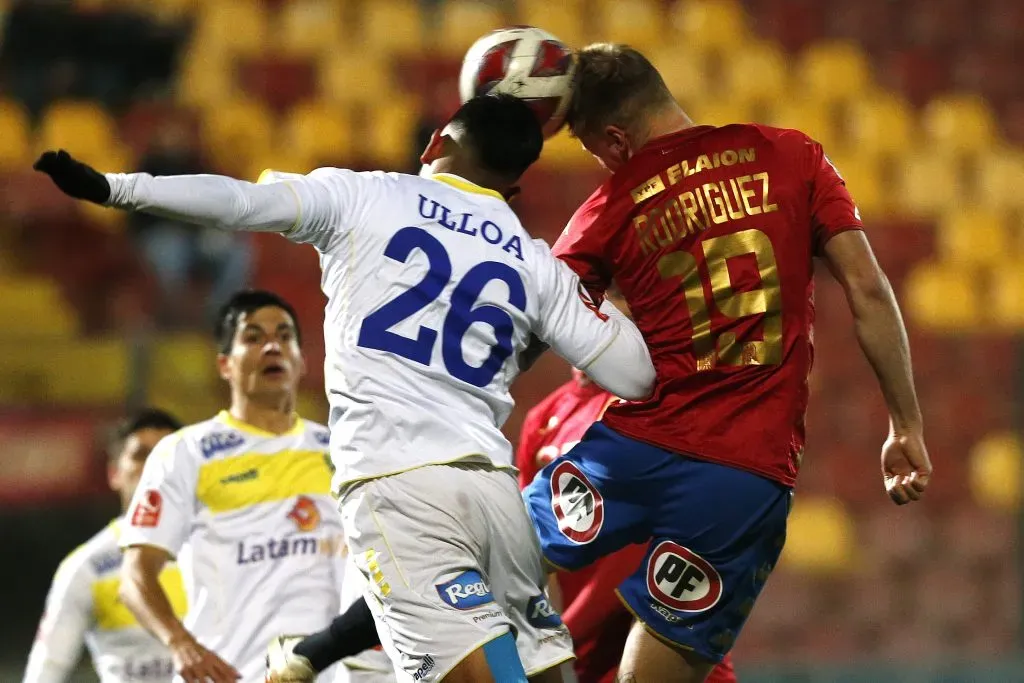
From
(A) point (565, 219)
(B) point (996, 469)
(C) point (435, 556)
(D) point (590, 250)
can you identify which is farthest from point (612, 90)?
(A) point (565, 219)

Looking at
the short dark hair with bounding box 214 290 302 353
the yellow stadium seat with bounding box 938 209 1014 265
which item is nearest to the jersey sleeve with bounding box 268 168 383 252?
the short dark hair with bounding box 214 290 302 353

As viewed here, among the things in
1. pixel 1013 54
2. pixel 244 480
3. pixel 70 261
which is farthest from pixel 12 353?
pixel 1013 54

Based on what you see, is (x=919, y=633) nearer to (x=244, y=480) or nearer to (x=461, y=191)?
(x=244, y=480)

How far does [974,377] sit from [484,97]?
6712 mm

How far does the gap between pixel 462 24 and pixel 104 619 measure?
8.12 metres

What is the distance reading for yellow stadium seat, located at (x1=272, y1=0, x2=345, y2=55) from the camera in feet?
42.4

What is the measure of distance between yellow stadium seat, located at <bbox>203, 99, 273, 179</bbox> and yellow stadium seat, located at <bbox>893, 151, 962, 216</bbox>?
212 inches

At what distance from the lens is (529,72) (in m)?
4.16

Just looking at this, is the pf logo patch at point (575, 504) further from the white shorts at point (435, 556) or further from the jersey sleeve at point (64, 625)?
the jersey sleeve at point (64, 625)

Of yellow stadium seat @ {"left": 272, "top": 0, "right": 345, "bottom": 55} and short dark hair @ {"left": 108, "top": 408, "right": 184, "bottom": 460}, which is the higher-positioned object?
yellow stadium seat @ {"left": 272, "top": 0, "right": 345, "bottom": 55}

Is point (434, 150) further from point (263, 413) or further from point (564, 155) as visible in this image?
point (564, 155)

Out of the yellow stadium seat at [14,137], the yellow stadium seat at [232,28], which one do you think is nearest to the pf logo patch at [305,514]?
the yellow stadium seat at [14,137]

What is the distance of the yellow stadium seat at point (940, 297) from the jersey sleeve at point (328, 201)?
8216 millimetres

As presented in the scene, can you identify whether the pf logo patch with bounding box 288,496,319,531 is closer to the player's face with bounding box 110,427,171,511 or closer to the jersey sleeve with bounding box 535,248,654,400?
the player's face with bounding box 110,427,171,511
